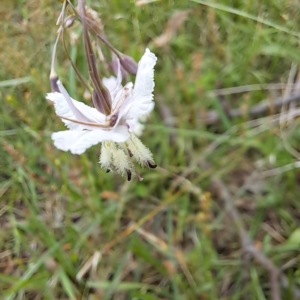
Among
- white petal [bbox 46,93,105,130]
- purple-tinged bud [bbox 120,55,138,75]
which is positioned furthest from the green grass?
white petal [bbox 46,93,105,130]

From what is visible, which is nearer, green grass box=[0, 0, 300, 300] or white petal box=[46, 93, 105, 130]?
white petal box=[46, 93, 105, 130]

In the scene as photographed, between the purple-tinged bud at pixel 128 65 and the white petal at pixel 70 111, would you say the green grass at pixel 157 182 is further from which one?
the white petal at pixel 70 111

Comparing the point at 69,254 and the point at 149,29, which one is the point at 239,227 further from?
the point at 149,29

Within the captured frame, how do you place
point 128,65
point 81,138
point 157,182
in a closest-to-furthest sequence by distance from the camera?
point 81,138 → point 128,65 → point 157,182

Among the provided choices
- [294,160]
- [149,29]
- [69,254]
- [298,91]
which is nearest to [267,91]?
[298,91]

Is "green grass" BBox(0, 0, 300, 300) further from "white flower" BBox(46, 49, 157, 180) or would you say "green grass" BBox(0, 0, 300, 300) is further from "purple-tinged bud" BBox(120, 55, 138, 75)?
"white flower" BBox(46, 49, 157, 180)

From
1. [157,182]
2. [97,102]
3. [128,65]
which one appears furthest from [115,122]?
[157,182]

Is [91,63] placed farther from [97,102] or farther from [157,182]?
[157,182]
